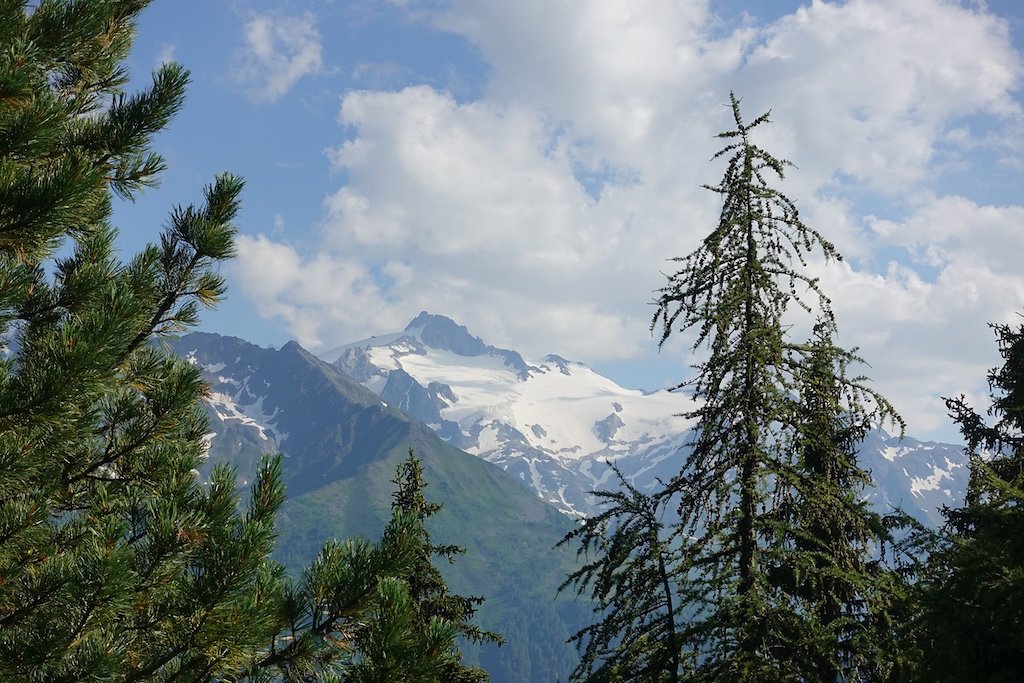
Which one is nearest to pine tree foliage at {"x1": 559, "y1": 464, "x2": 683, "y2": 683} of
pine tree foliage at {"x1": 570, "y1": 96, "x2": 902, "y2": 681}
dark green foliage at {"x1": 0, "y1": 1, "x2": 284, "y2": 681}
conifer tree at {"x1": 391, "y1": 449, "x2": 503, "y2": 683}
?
pine tree foliage at {"x1": 570, "y1": 96, "x2": 902, "y2": 681}

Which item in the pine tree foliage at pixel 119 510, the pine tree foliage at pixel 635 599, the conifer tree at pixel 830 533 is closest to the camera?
the pine tree foliage at pixel 119 510

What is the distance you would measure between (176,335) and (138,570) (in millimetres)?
3473

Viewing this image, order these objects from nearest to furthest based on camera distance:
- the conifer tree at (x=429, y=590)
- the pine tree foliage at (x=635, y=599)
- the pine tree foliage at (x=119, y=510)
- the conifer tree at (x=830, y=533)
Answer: the pine tree foliage at (x=119, y=510) → the conifer tree at (x=830, y=533) → the pine tree foliage at (x=635, y=599) → the conifer tree at (x=429, y=590)

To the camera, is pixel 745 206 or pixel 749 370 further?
pixel 745 206

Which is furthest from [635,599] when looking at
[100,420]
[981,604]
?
[100,420]

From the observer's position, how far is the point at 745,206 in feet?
32.9

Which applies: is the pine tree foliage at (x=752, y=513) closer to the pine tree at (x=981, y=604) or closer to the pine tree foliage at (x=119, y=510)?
the pine tree at (x=981, y=604)

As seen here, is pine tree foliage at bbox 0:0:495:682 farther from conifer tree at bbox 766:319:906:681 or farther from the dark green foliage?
conifer tree at bbox 766:319:906:681

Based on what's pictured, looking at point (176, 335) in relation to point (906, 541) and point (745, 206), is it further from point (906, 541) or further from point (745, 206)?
point (906, 541)

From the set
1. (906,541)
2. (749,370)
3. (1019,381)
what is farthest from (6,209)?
(1019,381)

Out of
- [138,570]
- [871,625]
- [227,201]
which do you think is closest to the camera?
[138,570]

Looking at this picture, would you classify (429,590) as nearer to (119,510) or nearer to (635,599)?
(635,599)

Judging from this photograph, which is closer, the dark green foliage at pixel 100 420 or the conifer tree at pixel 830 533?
the dark green foliage at pixel 100 420

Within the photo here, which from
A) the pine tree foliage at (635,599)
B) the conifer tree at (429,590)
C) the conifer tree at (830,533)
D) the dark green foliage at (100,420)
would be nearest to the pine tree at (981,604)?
the conifer tree at (830,533)
